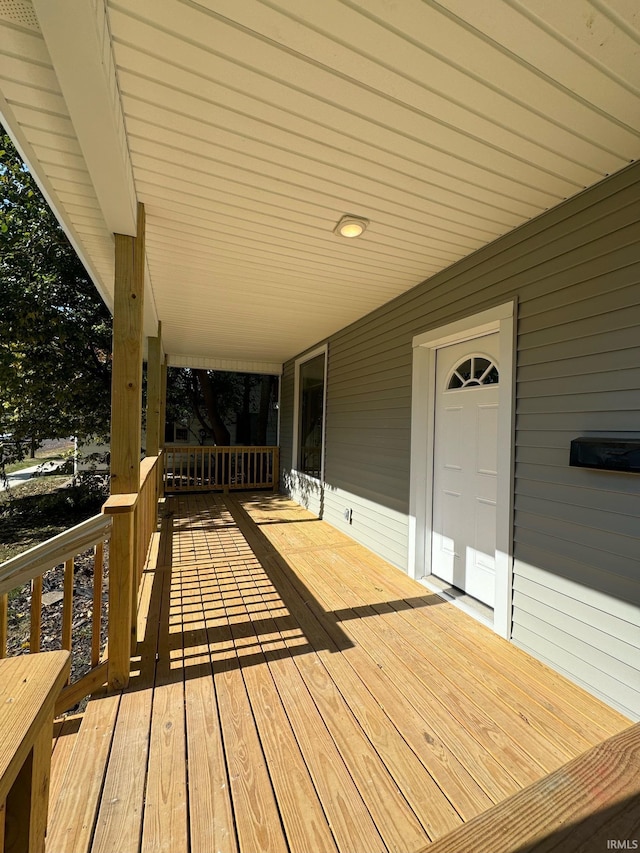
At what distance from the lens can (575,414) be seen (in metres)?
2.06

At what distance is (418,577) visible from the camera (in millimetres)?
3344

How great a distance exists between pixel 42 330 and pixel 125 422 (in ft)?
18.2

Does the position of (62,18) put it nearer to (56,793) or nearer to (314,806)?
(56,793)

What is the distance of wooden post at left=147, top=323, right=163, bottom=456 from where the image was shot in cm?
455

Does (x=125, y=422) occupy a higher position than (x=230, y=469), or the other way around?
(x=125, y=422)

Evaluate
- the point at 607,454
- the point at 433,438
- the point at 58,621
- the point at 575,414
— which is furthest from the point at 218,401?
the point at 607,454

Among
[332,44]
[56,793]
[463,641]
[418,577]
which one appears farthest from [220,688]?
[332,44]

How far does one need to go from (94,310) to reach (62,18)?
264 inches

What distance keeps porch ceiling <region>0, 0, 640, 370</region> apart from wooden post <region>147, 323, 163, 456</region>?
1.94m

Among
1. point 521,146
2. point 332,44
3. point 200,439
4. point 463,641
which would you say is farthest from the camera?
point 200,439

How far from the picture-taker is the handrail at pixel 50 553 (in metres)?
1.44

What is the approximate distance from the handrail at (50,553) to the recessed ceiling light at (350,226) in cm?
A: 222

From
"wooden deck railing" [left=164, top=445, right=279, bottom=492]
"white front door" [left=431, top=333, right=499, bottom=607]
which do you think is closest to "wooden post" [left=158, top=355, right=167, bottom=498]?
"wooden deck railing" [left=164, top=445, right=279, bottom=492]

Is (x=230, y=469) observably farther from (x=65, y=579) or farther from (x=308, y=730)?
(x=308, y=730)
